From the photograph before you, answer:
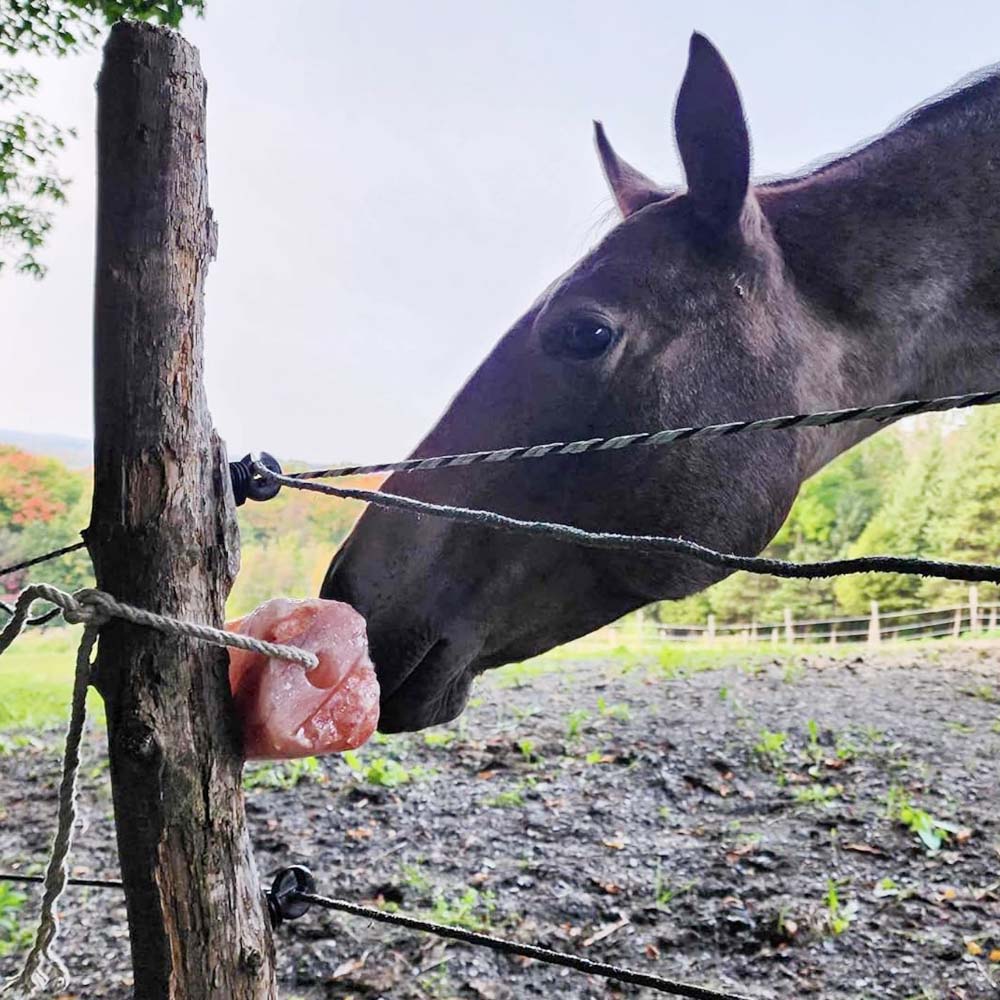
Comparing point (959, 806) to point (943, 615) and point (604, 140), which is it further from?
point (943, 615)

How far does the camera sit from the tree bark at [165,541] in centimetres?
85

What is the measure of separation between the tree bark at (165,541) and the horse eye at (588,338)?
0.71 m

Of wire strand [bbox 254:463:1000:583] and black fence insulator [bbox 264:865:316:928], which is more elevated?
wire strand [bbox 254:463:1000:583]

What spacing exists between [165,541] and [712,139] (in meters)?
1.21

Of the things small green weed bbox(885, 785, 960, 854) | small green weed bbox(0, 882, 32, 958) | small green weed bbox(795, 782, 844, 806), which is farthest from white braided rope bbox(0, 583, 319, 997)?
small green weed bbox(795, 782, 844, 806)

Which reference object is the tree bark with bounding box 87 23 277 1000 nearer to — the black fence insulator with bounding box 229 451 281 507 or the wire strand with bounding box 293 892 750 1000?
the black fence insulator with bounding box 229 451 281 507

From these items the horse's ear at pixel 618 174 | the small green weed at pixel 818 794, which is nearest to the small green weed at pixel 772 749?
the small green weed at pixel 818 794

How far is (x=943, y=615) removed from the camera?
1394 cm

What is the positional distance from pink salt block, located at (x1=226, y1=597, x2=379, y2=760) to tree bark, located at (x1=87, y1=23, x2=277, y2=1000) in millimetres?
33

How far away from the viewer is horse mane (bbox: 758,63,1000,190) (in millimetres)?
1752

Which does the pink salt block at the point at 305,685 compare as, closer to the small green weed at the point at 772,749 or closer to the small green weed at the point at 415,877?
the small green weed at the point at 415,877

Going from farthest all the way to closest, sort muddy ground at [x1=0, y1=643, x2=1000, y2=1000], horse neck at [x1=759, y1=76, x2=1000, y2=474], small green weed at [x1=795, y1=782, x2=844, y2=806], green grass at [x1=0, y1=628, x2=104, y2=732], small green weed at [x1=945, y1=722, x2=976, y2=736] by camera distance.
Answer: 1. green grass at [x1=0, y1=628, x2=104, y2=732]
2. small green weed at [x1=945, y1=722, x2=976, y2=736]
3. small green weed at [x1=795, y1=782, x2=844, y2=806]
4. muddy ground at [x1=0, y1=643, x2=1000, y2=1000]
5. horse neck at [x1=759, y1=76, x2=1000, y2=474]

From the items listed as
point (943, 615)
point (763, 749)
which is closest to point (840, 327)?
point (763, 749)

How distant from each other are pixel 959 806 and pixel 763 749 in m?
1.07
